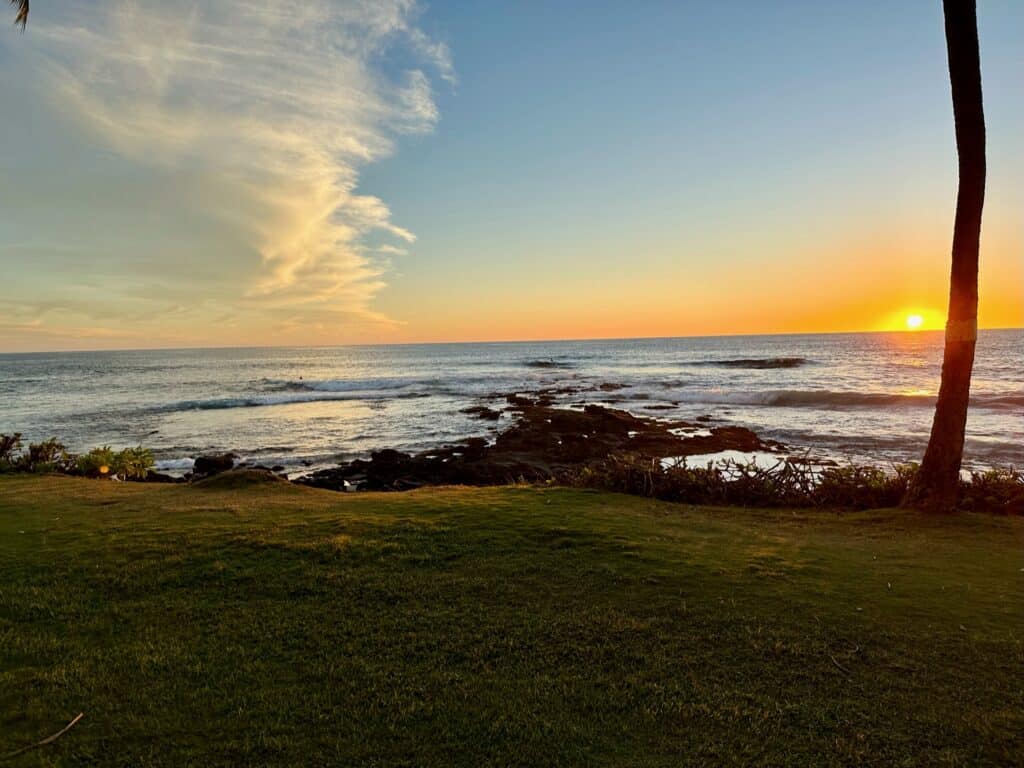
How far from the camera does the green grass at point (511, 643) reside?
285 cm

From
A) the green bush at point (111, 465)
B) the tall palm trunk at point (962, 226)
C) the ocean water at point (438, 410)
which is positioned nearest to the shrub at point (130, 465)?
the green bush at point (111, 465)

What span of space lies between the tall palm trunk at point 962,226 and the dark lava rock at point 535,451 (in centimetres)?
822

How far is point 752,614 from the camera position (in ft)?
13.5

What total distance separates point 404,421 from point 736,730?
93.2 feet

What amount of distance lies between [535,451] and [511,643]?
1710cm

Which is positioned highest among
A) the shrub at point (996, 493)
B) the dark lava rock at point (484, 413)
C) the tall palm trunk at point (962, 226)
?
the tall palm trunk at point (962, 226)

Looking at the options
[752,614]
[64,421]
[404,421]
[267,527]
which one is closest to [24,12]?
[267,527]

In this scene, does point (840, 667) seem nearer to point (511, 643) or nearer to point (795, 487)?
point (511, 643)

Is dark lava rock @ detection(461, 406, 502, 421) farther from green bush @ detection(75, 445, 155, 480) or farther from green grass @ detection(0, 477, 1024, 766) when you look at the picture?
green grass @ detection(0, 477, 1024, 766)

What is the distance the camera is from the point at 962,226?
6.61 metres


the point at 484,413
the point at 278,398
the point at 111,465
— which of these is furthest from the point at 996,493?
the point at 278,398

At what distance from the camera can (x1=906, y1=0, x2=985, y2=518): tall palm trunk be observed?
6.43 m

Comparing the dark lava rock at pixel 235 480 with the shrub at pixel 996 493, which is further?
the dark lava rock at pixel 235 480

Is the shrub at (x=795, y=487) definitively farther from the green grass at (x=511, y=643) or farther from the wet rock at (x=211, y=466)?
the wet rock at (x=211, y=466)
